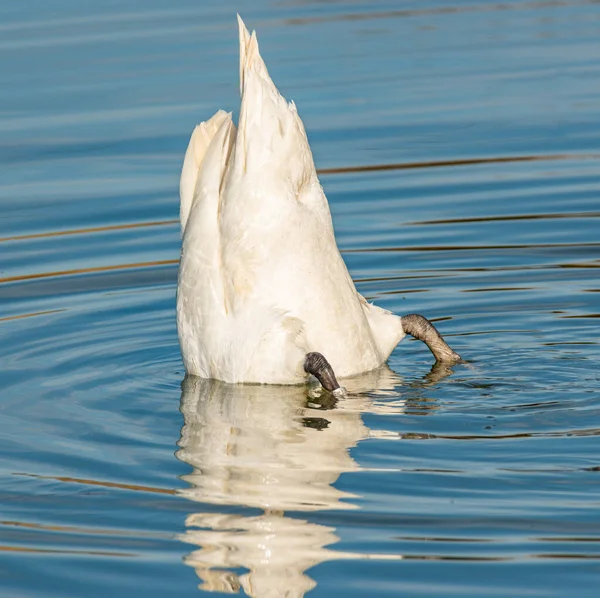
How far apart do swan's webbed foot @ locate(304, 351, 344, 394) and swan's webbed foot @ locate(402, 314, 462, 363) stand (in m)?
0.90

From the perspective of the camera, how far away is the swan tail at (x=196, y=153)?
818 cm

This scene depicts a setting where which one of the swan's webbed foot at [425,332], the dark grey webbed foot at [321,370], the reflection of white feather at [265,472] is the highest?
the swan's webbed foot at [425,332]

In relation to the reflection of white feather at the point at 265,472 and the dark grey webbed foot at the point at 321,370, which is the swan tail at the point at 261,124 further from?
the reflection of white feather at the point at 265,472

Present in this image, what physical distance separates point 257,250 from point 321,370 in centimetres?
71

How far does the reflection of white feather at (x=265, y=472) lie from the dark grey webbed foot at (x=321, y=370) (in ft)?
0.50

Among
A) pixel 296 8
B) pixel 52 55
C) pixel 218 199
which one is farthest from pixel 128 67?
pixel 218 199

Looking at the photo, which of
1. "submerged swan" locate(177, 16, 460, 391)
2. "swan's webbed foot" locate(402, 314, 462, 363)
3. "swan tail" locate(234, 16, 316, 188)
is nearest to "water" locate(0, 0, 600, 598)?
"swan's webbed foot" locate(402, 314, 462, 363)

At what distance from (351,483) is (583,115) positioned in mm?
8367

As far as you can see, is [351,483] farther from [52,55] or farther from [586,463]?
[52,55]

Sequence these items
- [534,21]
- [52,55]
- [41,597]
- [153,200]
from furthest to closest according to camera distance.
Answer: [534,21], [52,55], [153,200], [41,597]

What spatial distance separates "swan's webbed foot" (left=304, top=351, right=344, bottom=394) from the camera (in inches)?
316

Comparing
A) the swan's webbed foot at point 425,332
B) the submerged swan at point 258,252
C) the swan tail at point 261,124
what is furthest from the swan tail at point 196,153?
the swan's webbed foot at point 425,332

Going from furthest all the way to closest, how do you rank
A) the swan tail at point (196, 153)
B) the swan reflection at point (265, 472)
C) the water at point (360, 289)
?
1. the swan tail at point (196, 153)
2. the water at point (360, 289)
3. the swan reflection at point (265, 472)

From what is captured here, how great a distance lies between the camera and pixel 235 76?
51.6ft
